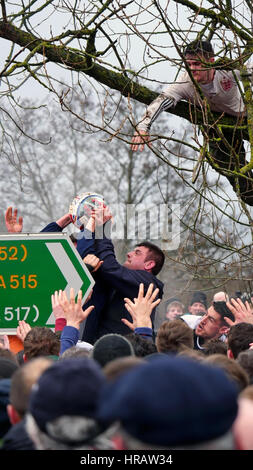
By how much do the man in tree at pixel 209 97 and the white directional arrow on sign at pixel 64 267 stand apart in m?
0.93

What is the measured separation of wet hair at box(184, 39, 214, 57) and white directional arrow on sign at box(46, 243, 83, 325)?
69.5 inches

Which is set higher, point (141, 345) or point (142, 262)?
point (142, 262)

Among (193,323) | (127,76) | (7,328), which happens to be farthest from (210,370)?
Answer: (193,323)

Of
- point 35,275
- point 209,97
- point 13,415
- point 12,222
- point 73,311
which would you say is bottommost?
point 13,415

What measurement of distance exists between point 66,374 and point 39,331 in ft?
8.71

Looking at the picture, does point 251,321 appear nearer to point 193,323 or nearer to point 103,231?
point 103,231

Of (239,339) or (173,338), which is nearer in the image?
(173,338)

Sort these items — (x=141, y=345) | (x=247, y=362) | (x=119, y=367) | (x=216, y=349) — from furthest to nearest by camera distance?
(x=216, y=349) → (x=141, y=345) → (x=247, y=362) → (x=119, y=367)

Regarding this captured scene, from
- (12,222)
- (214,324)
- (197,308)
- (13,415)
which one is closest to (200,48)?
(12,222)

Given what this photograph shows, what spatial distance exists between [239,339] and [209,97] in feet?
7.33

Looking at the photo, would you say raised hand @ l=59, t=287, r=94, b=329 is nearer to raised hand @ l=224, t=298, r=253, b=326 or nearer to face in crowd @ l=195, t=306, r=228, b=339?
raised hand @ l=224, t=298, r=253, b=326

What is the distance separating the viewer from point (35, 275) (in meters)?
5.64

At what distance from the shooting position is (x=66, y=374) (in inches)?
99.3

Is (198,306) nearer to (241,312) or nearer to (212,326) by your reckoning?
(212,326)
